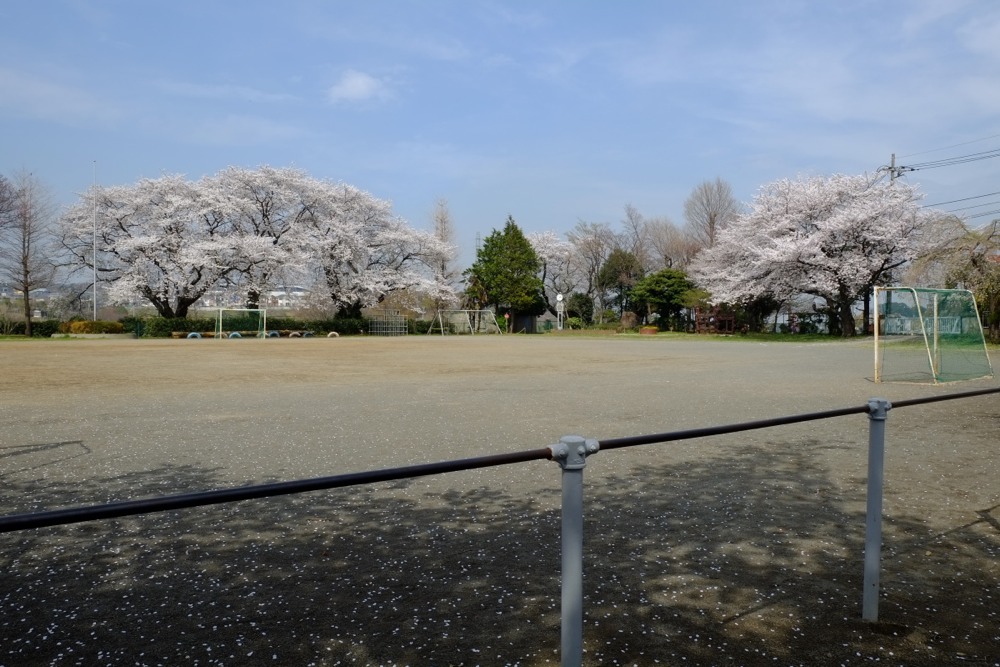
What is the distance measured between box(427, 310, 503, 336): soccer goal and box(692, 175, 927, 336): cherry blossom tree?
19.6m

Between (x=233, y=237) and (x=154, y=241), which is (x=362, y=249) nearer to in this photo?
(x=233, y=237)

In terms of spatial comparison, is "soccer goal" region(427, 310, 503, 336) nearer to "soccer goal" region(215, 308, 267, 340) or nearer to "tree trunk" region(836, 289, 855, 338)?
"soccer goal" region(215, 308, 267, 340)

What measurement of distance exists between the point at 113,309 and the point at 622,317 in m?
38.1

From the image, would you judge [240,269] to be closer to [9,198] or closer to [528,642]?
[9,198]

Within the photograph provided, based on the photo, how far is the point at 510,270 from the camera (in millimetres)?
58312

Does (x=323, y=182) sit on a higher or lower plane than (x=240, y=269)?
higher

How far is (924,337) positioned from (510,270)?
A: 44446 millimetres

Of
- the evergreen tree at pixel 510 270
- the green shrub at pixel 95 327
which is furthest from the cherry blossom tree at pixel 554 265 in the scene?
the green shrub at pixel 95 327

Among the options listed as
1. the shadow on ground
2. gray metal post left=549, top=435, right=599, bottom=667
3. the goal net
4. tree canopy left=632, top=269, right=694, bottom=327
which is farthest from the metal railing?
the goal net

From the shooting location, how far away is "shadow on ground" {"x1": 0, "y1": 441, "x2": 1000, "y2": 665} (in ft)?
9.61

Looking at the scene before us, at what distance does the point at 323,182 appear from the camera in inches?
1902

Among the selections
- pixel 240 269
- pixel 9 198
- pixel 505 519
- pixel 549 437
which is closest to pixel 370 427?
pixel 549 437

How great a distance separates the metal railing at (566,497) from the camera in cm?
143

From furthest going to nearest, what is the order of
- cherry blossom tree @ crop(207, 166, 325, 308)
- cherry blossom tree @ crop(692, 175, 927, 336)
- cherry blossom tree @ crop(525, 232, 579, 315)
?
cherry blossom tree @ crop(525, 232, 579, 315), cherry blossom tree @ crop(207, 166, 325, 308), cherry blossom tree @ crop(692, 175, 927, 336)
